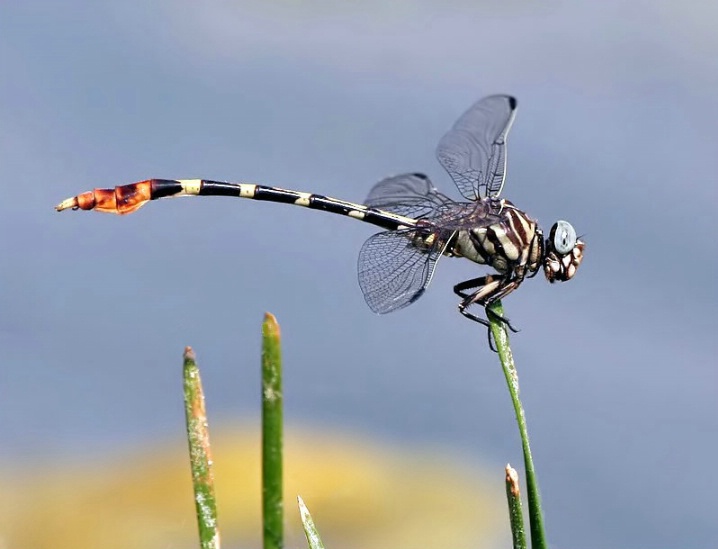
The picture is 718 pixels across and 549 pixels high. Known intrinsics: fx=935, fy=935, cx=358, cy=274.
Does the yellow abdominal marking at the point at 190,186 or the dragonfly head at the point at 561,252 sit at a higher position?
the yellow abdominal marking at the point at 190,186

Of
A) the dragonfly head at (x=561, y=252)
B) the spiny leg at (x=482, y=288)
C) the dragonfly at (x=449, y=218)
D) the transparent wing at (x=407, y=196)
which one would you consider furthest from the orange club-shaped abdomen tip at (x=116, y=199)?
the dragonfly head at (x=561, y=252)

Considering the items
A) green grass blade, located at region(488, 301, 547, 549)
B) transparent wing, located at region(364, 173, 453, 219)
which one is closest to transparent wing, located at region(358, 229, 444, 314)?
transparent wing, located at region(364, 173, 453, 219)

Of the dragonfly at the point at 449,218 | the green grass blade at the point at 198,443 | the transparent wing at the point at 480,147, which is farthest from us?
the transparent wing at the point at 480,147

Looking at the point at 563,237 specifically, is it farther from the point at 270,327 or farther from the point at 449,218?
the point at 270,327

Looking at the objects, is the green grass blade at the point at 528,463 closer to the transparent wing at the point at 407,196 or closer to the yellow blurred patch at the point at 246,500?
the transparent wing at the point at 407,196

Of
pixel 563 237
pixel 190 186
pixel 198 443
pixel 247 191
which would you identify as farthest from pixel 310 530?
pixel 247 191

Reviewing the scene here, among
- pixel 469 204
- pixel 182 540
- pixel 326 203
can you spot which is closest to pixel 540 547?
pixel 469 204

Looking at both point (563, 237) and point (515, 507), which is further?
point (563, 237)
